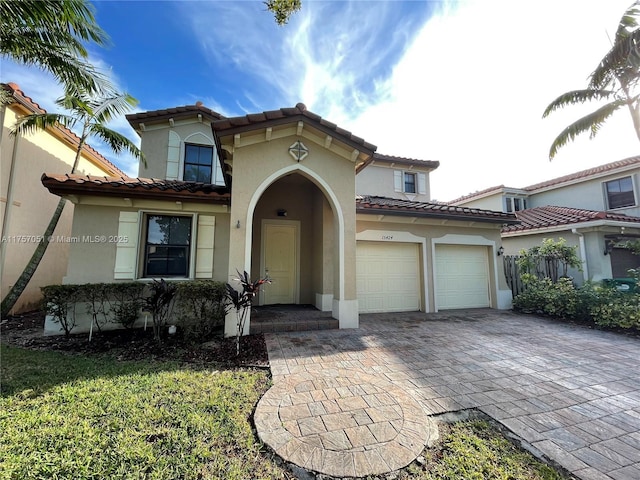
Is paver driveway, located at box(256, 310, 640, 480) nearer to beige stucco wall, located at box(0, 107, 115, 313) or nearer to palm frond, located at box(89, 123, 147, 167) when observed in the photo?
palm frond, located at box(89, 123, 147, 167)

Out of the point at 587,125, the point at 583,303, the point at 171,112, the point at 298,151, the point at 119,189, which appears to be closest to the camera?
the point at 119,189

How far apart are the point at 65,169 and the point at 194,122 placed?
5582 millimetres

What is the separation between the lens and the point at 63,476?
2191 millimetres

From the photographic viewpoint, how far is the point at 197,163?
1077 centimetres

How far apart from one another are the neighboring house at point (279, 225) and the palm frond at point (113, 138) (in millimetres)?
1565

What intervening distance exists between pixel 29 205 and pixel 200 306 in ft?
27.3

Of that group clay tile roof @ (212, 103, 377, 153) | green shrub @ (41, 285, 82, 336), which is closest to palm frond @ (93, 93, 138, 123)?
clay tile roof @ (212, 103, 377, 153)

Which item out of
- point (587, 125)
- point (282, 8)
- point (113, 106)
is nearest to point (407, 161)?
point (587, 125)

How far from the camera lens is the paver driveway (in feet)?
9.01

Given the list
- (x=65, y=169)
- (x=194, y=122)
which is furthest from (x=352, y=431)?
(x=65, y=169)

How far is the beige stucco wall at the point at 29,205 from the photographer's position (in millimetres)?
8125

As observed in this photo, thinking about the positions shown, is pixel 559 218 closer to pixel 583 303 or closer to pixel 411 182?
pixel 583 303

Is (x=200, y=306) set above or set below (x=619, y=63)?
below

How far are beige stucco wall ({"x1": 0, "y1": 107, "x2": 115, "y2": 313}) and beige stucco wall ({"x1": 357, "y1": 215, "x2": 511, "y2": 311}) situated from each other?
11.2 metres
